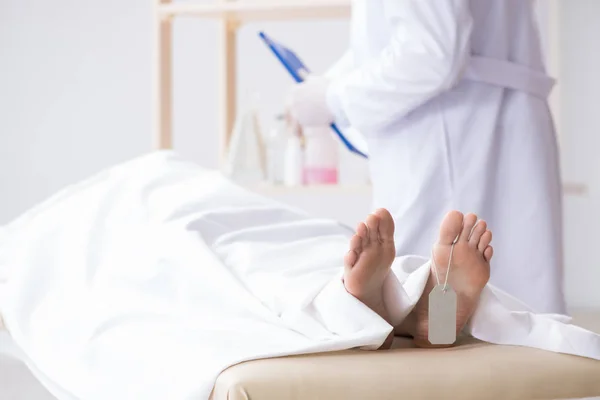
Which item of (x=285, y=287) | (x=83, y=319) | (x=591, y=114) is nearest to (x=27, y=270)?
(x=83, y=319)

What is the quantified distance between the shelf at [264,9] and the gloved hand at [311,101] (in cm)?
65

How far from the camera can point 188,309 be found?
1123mm

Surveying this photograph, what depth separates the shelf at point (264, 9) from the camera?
2.31 metres

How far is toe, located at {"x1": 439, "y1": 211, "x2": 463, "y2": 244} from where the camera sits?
1.02 m

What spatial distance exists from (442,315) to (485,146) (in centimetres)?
47

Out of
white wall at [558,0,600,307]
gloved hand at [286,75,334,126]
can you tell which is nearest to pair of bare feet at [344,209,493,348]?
gloved hand at [286,75,334,126]

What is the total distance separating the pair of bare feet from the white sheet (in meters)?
0.02

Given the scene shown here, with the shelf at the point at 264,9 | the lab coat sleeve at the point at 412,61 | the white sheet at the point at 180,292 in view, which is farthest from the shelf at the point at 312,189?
the lab coat sleeve at the point at 412,61

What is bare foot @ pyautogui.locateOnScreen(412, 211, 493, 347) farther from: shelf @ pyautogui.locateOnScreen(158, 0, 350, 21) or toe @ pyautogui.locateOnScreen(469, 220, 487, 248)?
shelf @ pyautogui.locateOnScreen(158, 0, 350, 21)

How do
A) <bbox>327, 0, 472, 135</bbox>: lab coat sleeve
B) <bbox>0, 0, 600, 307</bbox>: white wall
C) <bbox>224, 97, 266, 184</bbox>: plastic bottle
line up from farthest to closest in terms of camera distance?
<bbox>0, 0, 600, 307</bbox>: white wall
<bbox>224, 97, 266, 184</bbox>: plastic bottle
<bbox>327, 0, 472, 135</bbox>: lab coat sleeve

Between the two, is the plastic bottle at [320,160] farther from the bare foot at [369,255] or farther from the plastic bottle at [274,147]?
the bare foot at [369,255]

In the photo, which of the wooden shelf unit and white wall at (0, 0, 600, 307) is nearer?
the wooden shelf unit

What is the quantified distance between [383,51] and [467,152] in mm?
225

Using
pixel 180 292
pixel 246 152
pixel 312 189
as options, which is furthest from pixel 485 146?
pixel 246 152
